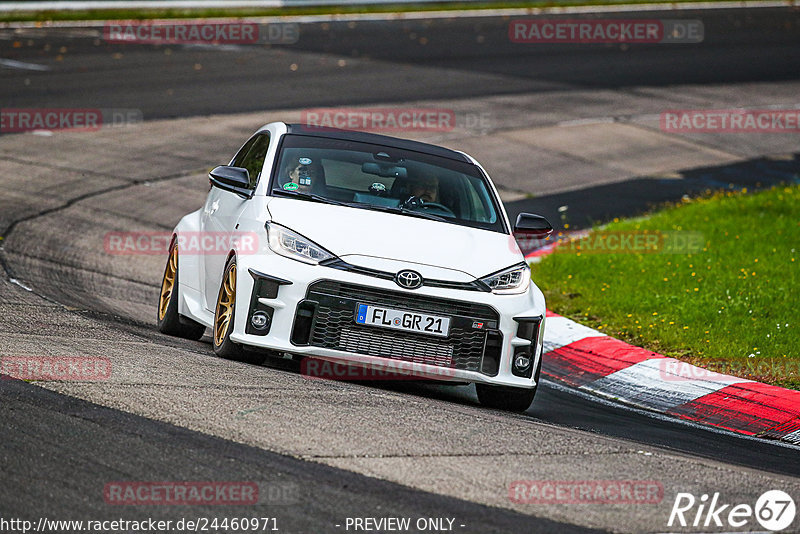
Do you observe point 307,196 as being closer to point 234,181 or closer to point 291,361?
point 234,181

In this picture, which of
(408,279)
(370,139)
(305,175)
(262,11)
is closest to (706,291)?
(370,139)

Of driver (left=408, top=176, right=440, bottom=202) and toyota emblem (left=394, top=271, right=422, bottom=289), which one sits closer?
toyota emblem (left=394, top=271, right=422, bottom=289)

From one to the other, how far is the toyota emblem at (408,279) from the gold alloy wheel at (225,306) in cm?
104

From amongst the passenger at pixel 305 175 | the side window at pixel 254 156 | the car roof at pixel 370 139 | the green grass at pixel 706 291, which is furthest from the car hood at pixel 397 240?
the green grass at pixel 706 291

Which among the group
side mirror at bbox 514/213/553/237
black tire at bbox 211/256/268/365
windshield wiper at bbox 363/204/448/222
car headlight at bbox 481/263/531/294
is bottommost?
black tire at bbox 211/256/268/365

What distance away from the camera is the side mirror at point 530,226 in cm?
798

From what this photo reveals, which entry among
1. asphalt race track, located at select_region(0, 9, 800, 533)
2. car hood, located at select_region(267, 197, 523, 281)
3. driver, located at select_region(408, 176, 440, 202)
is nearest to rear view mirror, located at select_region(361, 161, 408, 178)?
driver, located at select_region(408, 176, 440, 202)

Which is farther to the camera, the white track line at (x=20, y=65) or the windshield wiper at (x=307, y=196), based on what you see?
the white track line at (x=20, y=65)

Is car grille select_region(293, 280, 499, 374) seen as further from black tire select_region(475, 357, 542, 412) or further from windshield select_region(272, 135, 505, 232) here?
windshield select_region(272, 135, 505, 232)

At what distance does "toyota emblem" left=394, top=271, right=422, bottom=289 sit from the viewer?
6746 mm

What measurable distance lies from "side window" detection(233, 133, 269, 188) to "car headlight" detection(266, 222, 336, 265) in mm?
937

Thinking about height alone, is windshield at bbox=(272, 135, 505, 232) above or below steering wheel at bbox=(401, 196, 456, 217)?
above

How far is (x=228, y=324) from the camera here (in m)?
7.14

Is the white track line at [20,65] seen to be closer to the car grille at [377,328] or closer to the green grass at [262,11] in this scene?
the green grass at [262,11]
